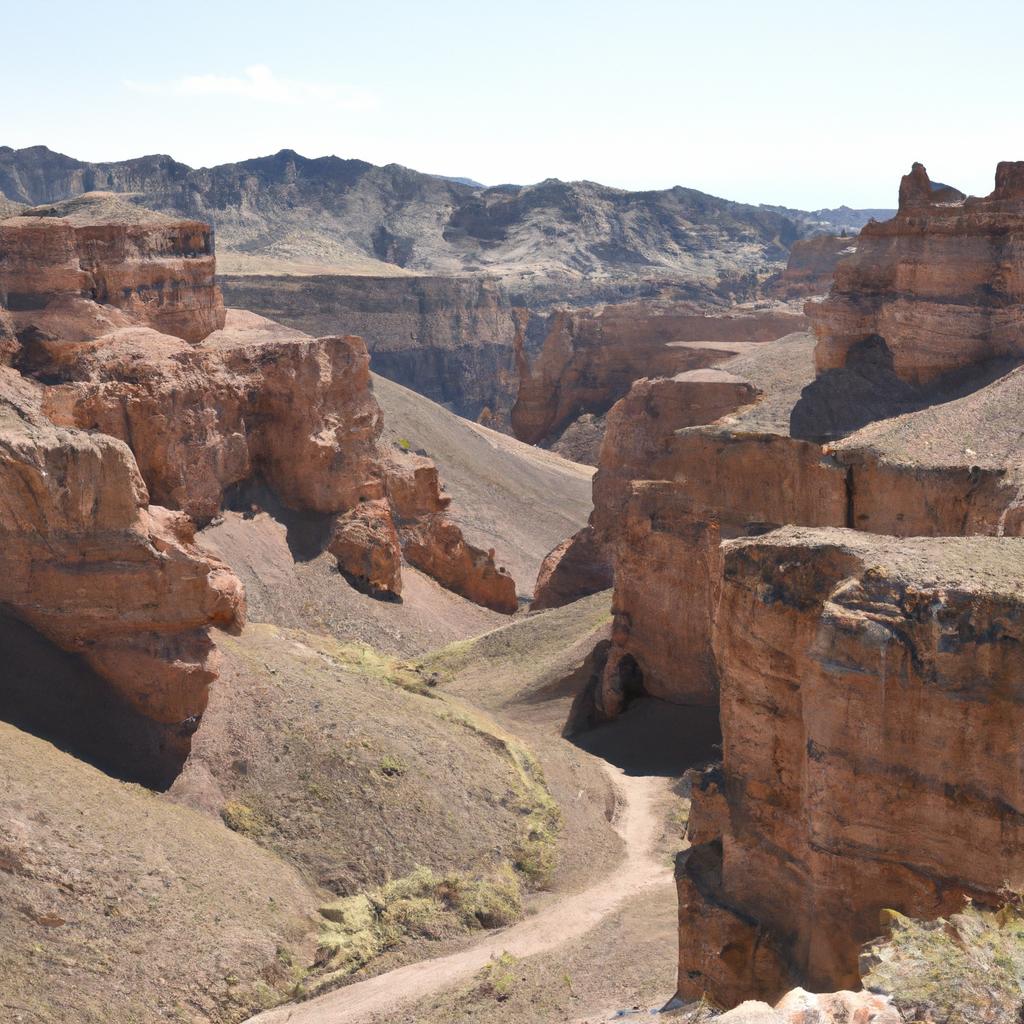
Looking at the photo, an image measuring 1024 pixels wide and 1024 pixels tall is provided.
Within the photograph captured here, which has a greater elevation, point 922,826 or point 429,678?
point 922,826

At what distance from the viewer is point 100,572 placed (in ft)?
81.4

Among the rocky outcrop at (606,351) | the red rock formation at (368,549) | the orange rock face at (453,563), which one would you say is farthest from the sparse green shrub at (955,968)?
the rocky outcrop at (606,351)

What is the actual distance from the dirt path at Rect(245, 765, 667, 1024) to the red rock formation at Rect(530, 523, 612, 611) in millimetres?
20649

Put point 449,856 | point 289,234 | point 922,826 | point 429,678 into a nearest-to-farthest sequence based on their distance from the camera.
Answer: point 922,826 → point 449,856 → point 429,678 → point 289,234

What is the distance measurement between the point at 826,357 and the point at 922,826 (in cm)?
2400

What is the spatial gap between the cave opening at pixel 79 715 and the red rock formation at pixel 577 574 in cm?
2445

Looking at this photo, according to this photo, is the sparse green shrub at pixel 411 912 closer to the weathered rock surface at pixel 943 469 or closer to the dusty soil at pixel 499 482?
the weathered rock surface at pixel 943 469

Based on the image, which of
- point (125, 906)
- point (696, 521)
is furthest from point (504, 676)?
point (125, 906)

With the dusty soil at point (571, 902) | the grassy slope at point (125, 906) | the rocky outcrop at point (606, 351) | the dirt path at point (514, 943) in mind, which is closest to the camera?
the grassy slope at point (125, 906)

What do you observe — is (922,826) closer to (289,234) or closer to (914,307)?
(914,307)

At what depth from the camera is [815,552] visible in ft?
47.6

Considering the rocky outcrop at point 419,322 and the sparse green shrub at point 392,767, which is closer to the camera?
the sparse green shrub at point 392,767

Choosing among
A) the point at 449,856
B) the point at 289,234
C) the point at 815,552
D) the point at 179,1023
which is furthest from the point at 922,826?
the point at 289,234

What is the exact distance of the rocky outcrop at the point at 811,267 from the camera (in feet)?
312
